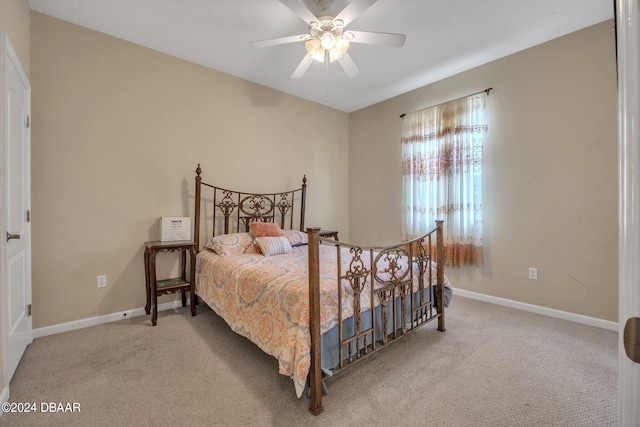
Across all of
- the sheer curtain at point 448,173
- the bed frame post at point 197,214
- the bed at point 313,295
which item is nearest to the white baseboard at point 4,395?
the bed at point 313,295

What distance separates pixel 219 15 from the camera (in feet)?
8.12

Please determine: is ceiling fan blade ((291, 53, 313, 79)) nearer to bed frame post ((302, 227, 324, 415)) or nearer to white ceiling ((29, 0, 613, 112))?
white ceiling ((29, 0, 613, 112))

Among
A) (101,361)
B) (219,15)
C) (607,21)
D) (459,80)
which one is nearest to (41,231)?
(101,361)

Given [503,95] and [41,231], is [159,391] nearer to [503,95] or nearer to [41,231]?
[41,231]

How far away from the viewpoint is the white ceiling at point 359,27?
2.36m

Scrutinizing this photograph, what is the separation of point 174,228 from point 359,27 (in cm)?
279

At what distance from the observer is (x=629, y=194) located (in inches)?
19.4

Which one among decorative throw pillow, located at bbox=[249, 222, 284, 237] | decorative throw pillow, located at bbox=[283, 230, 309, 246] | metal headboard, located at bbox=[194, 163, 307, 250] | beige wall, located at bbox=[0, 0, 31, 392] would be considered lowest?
decorative throw pillow, located at bbox=[283, 230, 309, 246]

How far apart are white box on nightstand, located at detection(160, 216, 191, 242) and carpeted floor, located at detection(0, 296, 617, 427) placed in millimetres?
942

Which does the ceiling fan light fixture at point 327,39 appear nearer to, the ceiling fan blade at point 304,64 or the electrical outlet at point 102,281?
the ceiling fan blade at point 304,64

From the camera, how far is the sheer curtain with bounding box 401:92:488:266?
3359 millimetres

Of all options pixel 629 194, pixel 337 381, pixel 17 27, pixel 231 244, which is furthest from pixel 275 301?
pixel 17 27

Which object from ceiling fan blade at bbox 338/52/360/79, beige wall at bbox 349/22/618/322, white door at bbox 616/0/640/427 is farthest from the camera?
beige wall at bbox 349/22/618/322

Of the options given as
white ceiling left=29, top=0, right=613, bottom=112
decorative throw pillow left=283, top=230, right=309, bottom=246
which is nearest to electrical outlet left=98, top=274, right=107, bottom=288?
decorative throw pillow left=283, top=230, right=309, bottom=246
